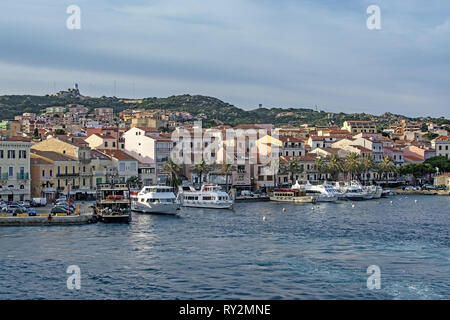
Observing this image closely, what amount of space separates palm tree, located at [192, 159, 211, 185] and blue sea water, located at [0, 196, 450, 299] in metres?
31.9

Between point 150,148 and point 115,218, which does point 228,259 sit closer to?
point 115,218

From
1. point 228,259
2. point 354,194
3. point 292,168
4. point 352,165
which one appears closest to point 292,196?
point 354,194

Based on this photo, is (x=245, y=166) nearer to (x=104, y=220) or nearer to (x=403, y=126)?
(x=104, y=220)

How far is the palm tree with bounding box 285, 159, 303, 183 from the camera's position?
306ft

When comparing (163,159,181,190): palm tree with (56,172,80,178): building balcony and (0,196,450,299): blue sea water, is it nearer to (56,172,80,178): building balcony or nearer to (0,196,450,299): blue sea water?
(56,172,80,178): building balcony

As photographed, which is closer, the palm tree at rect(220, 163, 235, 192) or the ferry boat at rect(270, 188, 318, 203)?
the ferry boat at rect(270, 188, 318, 203)

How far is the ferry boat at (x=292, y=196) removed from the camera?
78500mm

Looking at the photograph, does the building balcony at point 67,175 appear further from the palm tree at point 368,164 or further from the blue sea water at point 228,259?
the palm tree at point 368,164

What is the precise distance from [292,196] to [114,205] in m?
34.9

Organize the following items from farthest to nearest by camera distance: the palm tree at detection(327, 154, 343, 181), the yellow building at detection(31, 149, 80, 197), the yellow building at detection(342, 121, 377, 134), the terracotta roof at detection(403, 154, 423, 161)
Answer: the yellow building at detection(342, 121, 377, 134)
the terracotta roof at detection(403, 154, 423, 161)
the palm tree at detection(327, 154, 343, 181)
the yellow building at detection(31, 149, 80, 197)

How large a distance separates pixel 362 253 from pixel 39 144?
2111 inches

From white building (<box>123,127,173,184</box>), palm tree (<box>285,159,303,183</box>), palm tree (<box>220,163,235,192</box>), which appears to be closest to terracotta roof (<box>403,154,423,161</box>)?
palm tree (<box>285,159,303,183</box>)

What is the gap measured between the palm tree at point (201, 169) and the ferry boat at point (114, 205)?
95.6 feet

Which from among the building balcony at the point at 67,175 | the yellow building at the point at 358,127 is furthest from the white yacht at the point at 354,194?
the yellow building at the point at 358,127
